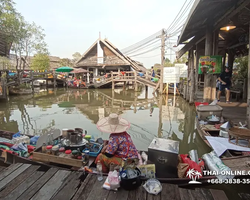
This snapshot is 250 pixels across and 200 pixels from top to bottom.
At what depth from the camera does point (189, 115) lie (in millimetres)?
8680

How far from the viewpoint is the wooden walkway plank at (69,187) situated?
7.45 feet

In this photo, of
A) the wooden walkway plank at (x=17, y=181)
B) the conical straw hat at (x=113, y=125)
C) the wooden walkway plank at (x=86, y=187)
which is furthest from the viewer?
the conical straw hat at (x=113, y=125)

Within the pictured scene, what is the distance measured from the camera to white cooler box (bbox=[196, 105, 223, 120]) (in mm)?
5055

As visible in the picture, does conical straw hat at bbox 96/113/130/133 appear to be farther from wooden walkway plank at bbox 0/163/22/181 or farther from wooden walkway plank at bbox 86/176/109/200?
wooden walkway plank at bbox 0/163/22/181

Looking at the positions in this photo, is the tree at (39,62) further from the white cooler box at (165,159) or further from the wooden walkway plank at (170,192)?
the wooden walkway plank at (170,192)

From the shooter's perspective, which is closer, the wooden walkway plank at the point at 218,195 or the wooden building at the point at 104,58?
the wooden walkway plank at the point at 218,195

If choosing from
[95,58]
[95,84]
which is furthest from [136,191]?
[95,58]

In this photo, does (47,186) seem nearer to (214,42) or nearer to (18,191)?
(18,191)

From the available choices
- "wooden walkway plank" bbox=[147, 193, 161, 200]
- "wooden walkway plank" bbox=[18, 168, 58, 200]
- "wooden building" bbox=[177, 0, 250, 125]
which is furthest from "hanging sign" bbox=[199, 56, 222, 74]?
"wooden walkway plank" bbox=[18, 168, 58, 200]

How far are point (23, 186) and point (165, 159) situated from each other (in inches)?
86.0

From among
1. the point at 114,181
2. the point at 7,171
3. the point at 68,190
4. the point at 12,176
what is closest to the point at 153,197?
the point at 114,181

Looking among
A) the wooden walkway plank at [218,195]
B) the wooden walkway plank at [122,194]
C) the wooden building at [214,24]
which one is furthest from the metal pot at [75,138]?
the wooden building at [214,24]

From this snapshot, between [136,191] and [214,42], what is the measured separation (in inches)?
239

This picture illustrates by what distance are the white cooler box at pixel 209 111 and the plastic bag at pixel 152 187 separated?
142 inches
